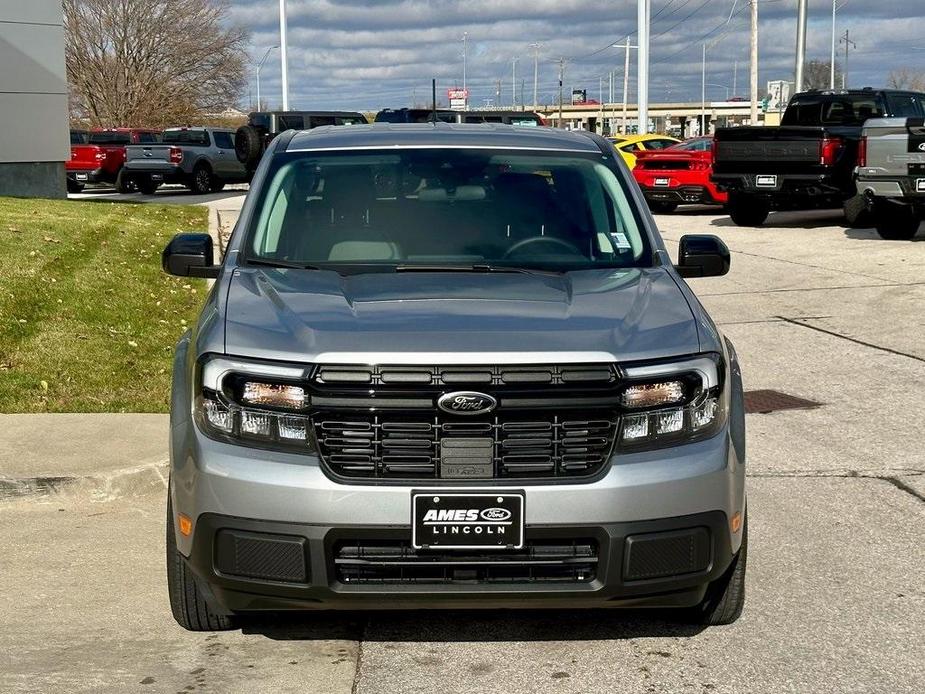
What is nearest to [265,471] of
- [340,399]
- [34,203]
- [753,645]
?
[340,399]

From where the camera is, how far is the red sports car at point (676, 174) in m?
26.8

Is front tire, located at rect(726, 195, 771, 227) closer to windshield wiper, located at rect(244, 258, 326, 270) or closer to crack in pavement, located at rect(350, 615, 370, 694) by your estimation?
windshield wiper, located at rect(244, 258, 326, 270)

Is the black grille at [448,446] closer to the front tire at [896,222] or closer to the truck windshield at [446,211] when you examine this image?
the truck windshield at [446,211]

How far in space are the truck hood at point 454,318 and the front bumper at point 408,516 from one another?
0.33 m

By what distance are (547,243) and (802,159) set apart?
1761 cm

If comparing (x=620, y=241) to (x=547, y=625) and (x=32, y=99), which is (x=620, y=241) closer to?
(x=547, y=625)

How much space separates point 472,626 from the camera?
15.7 feet

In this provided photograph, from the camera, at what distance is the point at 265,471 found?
398 cm

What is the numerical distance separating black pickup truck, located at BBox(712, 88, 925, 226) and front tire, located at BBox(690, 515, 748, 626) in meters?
17.4

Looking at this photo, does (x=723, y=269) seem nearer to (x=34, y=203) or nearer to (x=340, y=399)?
(x=340, y=399)

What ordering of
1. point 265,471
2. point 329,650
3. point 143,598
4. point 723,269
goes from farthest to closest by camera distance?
point 723,269, point 143,598, point 329,650, point 265,471

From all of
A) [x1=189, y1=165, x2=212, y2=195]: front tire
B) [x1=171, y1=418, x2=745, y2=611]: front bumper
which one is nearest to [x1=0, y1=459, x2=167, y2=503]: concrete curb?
[x1=171, y1=418, x2=745, y2=611]: front bumper

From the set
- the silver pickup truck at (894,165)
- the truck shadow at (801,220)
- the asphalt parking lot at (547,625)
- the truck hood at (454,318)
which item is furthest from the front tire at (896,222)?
the truck hood at (454,318)

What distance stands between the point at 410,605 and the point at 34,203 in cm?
2052
